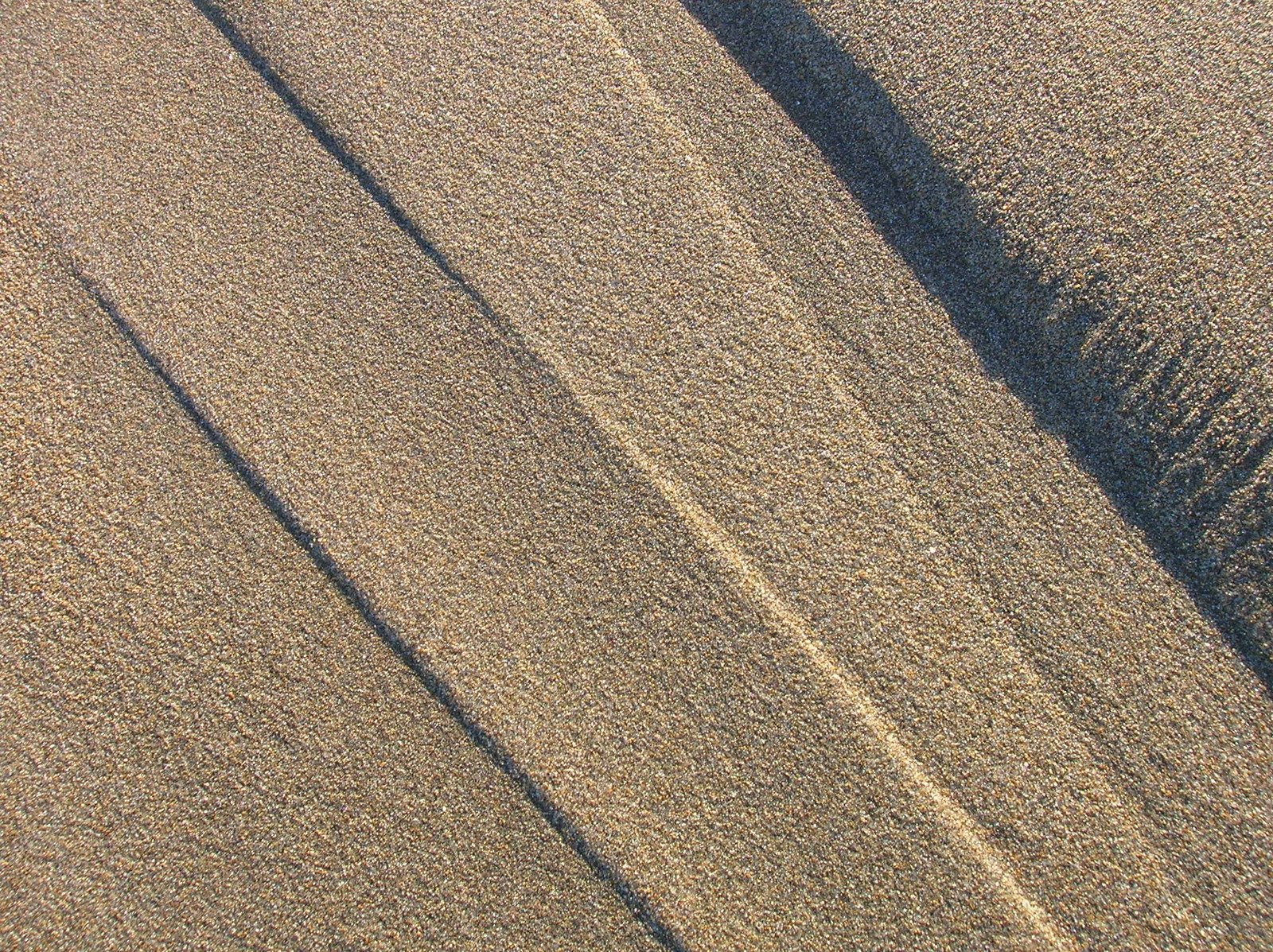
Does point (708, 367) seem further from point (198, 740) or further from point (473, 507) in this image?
point (198, 740)

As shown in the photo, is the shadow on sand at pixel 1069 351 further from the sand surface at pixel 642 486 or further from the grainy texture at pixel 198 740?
the grainy texture at pixel 198 740

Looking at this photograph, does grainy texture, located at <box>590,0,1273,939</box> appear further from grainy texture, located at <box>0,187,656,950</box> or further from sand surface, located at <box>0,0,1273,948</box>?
grainy texture, located at <box>0,187,656,950</box>

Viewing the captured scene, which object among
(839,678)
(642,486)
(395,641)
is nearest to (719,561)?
(642,486)

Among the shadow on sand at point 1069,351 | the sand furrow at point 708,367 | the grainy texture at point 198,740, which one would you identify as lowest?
the grainy texture at point 198,740

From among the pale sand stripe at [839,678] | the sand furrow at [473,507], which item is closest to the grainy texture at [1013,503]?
the pale sand stripe at [839,678]

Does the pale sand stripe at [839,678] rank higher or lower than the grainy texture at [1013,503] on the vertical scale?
lower

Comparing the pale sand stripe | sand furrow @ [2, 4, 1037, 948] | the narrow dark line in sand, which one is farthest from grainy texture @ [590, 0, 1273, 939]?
the narrow dark line in sand
